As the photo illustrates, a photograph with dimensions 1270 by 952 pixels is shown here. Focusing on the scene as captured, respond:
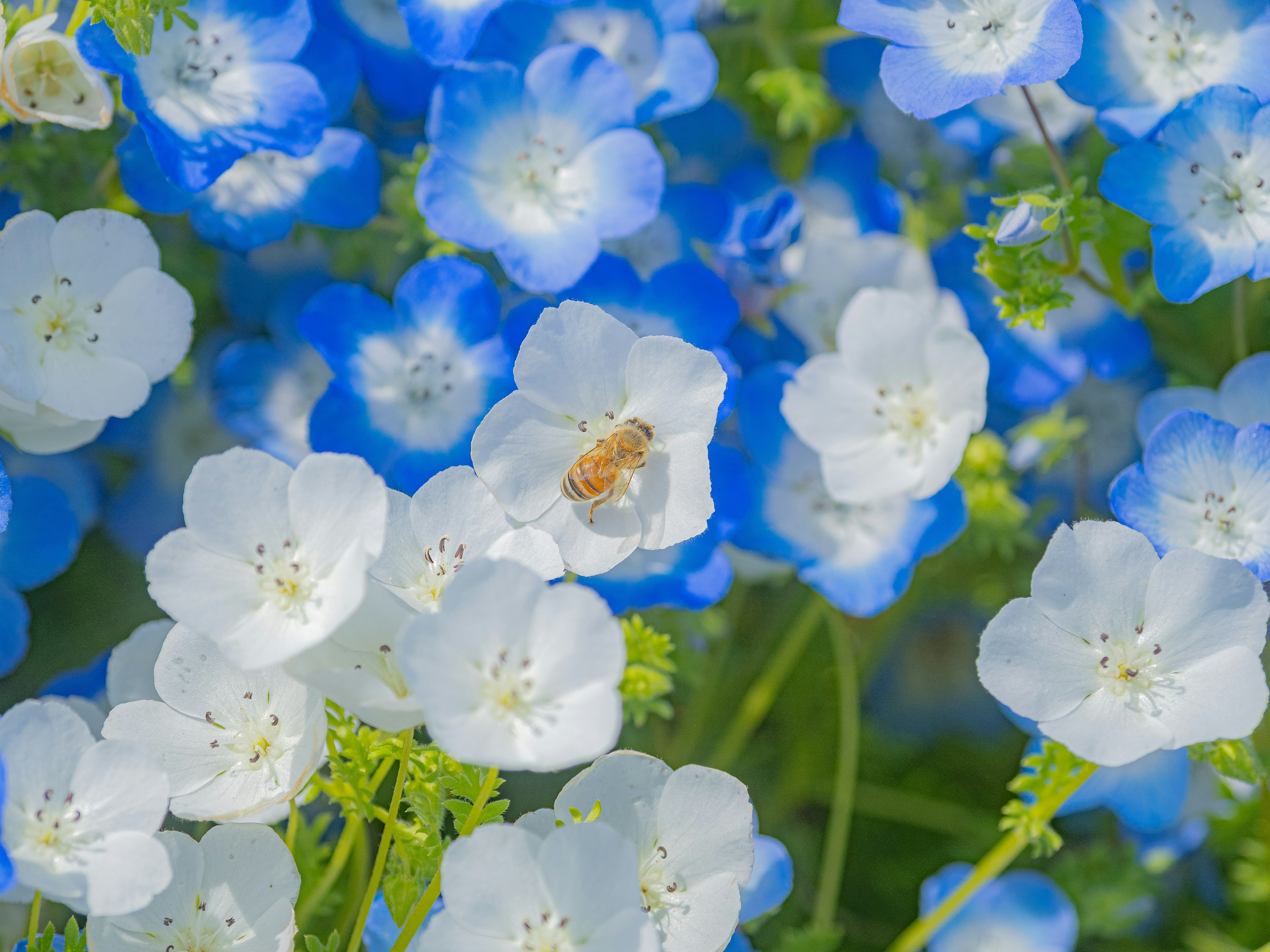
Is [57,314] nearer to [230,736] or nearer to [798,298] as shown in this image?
[230,736]

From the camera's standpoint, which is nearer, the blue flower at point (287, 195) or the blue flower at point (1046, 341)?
the blue flower at point (287, 195)

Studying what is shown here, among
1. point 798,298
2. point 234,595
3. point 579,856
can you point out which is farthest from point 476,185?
point 579,856

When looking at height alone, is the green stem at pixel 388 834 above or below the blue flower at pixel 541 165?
below

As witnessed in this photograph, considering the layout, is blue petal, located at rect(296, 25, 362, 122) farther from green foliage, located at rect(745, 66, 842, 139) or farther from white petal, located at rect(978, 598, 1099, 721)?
white petal, located at rect(978, 598, 1099, 721)

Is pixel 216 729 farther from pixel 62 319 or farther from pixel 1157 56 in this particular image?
pixel 1157 56

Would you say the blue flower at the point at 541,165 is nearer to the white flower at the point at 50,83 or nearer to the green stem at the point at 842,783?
the white flower at the point at 50,83

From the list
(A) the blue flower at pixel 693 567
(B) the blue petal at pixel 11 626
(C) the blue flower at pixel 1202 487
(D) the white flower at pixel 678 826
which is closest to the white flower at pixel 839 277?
(A) the blue flower at pixel 693 567
